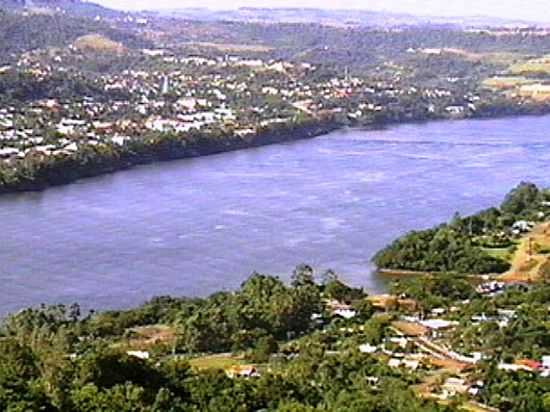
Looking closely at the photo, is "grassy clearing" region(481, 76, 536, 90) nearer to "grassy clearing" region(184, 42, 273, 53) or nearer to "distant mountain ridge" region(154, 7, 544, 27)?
"grassy clearing" region(184, 42, 273, 53)

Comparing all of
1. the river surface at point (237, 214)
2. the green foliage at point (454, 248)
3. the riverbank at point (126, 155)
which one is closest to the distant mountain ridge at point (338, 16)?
the riverbank at point (126, 155)

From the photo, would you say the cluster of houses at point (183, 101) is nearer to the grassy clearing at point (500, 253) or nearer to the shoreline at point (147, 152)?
the shoreline at point (147, 152)

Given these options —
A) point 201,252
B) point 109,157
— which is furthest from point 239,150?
point 201,252

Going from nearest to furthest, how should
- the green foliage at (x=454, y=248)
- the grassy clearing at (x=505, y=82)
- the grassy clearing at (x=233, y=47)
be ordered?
the green foliage at (x=454, y=248), the grassy clearing at (x=505, y=82), the grassy clearing at (x=233, y=47)

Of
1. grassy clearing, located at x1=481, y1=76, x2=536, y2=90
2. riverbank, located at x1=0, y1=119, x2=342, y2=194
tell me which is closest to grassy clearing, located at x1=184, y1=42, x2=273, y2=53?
grassy clearing, located at x1=481, y1=76, x2=536, y2=90

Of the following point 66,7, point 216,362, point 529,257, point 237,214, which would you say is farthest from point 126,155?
point 66,7

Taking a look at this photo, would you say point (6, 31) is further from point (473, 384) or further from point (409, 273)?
point (473, 384)
